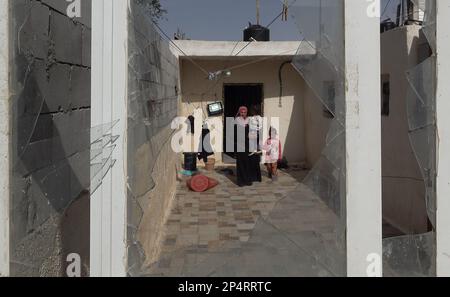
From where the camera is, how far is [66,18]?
236cm

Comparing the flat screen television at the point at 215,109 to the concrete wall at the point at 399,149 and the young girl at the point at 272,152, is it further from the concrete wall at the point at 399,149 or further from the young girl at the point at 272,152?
the concrete wall at the point at 399,149

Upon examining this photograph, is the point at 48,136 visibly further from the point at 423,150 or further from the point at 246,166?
the point at 246,166

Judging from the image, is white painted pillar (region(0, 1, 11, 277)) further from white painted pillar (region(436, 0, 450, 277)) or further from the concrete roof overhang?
the concrete roof overhang

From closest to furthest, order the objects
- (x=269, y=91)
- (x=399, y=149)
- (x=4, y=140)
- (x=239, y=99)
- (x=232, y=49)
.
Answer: (x=4, y=140) < (x=399, y=149) < (x=232, y=49) < (x=269, y=91) < (x=239, y=99)

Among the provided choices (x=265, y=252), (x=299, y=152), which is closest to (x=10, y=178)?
(x=265, y=252)

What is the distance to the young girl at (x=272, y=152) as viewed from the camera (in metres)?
8.66

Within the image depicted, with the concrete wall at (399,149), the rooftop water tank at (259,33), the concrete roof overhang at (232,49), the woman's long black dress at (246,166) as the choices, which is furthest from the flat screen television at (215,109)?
the concrete wall at (399,149)

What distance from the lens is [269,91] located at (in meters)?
10.2

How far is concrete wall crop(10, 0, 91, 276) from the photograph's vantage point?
163 centimetres

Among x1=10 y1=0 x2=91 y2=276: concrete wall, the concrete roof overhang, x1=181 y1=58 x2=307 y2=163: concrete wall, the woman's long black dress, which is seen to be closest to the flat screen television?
x1=181 y1=58 x2=307 y2=163: concrete wall

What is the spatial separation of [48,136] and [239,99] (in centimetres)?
858

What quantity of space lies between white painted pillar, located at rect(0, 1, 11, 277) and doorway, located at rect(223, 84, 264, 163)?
28.8ft

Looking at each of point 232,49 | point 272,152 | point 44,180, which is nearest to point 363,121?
point 44,180

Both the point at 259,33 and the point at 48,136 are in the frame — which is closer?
the point at 48,136
